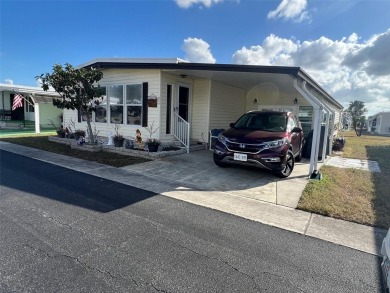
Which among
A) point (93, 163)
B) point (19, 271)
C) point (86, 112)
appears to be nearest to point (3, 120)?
point (86, 112)

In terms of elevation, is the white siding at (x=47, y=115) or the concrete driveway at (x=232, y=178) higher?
the white siding at (x=47, y=115)

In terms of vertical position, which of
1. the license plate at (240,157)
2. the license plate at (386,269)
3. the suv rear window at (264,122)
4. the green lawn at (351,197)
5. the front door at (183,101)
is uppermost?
the front door at (183,101)

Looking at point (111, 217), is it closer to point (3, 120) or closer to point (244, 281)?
point (244, 281)

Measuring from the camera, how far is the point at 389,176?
689 cm

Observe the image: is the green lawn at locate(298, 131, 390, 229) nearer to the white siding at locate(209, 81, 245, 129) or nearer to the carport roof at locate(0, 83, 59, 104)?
the white siding at locate(209, 81, 245, 129)

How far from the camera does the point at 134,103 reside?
9.72 m

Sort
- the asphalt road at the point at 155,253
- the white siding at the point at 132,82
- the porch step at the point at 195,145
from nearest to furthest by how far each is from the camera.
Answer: the asphalt road at the point at 155,253
the white siding at the point at 132,82
the porch step at the point at 195,145

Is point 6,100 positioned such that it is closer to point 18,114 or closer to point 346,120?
point 18,114

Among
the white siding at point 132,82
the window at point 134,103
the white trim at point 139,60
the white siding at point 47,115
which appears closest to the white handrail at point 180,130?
the white siding at point 132,82

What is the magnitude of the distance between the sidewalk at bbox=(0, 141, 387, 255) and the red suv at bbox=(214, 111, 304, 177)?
578mm

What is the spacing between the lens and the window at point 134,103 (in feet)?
31.4

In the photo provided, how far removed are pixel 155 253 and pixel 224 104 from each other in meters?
9.29

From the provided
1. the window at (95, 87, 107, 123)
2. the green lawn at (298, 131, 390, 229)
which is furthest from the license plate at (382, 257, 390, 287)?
the window at (95, 87, 107, 123)

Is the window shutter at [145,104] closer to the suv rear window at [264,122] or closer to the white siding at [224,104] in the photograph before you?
the white siding at [224,104]
